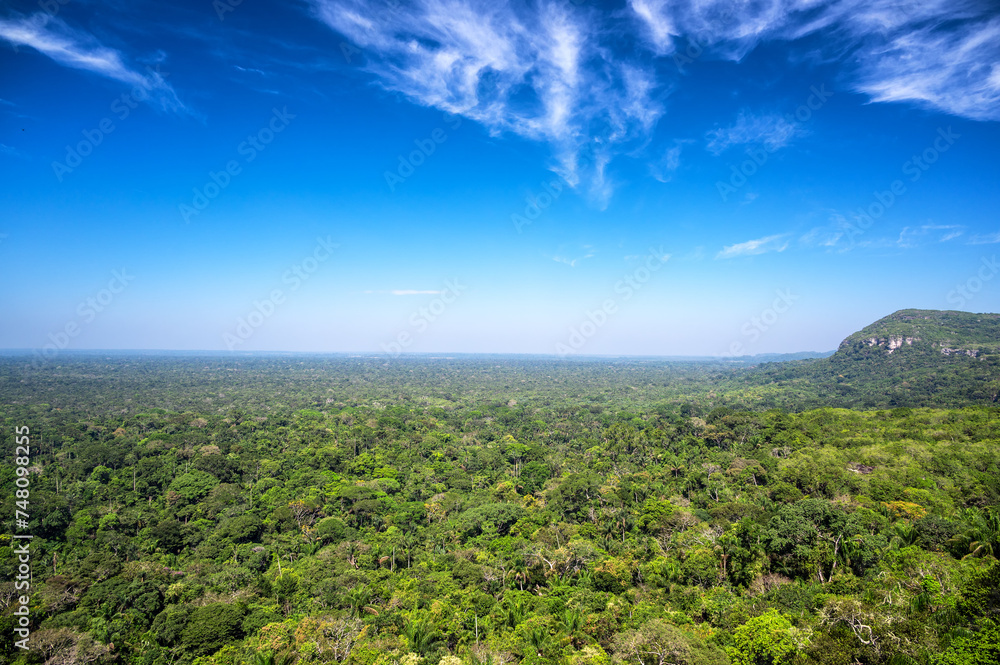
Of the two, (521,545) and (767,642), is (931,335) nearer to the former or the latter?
(521,545)

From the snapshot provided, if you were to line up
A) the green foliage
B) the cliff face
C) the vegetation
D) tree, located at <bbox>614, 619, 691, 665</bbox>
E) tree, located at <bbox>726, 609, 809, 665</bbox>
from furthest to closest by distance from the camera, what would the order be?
the cliff face
the green foliage
the vegetation
tree, located at <bbox>614, 619, 691, 665</bbox>
tree, located at <bbox>726, 609, 809, 665</bbox>

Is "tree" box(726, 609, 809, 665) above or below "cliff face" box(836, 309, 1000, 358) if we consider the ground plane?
below

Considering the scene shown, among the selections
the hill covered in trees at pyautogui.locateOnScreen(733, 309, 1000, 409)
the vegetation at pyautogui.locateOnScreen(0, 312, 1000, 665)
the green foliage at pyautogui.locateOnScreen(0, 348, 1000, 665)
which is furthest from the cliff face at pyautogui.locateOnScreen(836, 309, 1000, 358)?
the vegetation at pyautogui.locateOnScreen(0, 312, 1000, 665)

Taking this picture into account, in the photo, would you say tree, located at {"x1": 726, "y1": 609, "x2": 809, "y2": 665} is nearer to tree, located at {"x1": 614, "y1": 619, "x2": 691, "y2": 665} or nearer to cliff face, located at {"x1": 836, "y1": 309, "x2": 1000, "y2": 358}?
tree, located at {"x1": 614, "y1": 619, "x2": 691, "y2": 665}

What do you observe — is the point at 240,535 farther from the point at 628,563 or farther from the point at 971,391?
the point at 971,391

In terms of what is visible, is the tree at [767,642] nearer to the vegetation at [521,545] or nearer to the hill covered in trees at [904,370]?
the vegetation at [521,545]

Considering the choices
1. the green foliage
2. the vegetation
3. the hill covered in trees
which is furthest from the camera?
the hill covered in trees

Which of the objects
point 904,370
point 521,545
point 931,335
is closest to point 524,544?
point 521,545

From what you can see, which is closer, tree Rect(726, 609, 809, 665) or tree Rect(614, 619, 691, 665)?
tree Rect(726, 609, 809, 665)

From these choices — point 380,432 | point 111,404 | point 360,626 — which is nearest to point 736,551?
point 360,626

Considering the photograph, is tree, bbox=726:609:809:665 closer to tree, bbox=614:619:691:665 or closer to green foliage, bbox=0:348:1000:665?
green foliage, bbox=0:348:1000:665

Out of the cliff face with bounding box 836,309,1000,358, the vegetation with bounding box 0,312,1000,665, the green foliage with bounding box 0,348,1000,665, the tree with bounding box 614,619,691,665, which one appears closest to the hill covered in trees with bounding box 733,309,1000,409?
the cliff face with bounding box 836,309,1000,358
